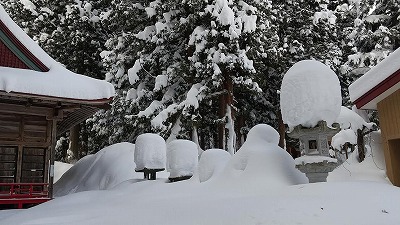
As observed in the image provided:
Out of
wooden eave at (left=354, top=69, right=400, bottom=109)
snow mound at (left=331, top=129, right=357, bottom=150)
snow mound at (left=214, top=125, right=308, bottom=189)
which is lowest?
snow mound at (left=214, top=125, right=308, bottom=189)

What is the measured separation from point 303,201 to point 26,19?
25.7 m

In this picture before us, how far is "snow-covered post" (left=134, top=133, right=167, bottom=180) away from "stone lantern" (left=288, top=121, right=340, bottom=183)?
22.5 ft

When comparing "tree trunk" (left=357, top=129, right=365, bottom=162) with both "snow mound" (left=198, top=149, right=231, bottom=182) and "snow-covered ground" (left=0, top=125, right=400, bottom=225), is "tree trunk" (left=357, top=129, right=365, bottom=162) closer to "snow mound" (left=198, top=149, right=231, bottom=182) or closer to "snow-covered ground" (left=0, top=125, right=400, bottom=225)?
"snow-covered ground" (left=0, top=125, right=400, bottom=225)

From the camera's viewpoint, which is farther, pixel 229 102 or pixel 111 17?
pixel 111 17

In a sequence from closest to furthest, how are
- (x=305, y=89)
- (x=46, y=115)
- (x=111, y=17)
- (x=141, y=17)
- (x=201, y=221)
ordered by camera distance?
(x=201, y=221) < (x=305, y=89) < (x=46, y=115) < (x=141, y=17) < (x=111, y=17)

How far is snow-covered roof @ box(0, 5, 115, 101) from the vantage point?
11469 millimetres

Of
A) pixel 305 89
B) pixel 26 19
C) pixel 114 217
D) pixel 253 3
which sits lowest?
pixel 114 217

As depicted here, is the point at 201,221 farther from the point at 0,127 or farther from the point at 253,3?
the point at 253,3

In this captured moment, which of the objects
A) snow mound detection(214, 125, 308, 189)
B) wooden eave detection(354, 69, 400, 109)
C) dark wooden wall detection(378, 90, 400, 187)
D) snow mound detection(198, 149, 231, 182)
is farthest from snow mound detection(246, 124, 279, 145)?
dark wooden wall detection(378, 90, 400, 187)

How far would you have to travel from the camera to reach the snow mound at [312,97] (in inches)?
266

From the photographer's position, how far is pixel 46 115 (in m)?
13.2

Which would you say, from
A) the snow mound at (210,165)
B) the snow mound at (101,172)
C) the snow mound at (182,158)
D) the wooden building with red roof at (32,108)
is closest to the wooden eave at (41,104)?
the wooden building with red roof at (32,108)

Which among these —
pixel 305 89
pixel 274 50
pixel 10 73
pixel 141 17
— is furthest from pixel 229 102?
pixel 305 89

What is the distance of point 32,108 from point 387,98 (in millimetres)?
10899
